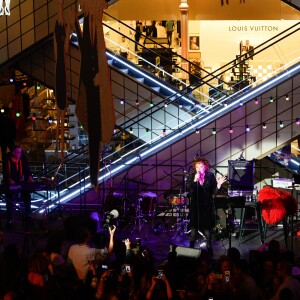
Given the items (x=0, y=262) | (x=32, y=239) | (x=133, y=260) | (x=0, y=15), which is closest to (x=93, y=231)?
(x=32, y=239)

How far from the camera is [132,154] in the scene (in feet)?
→ 58.6

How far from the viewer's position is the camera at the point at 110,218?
14369 millimetres

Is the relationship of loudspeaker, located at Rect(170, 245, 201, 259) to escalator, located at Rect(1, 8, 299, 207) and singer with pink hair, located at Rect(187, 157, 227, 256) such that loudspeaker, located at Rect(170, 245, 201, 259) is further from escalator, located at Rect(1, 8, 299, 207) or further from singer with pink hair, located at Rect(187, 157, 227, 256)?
escalator, located at Rect(1, 8, 299, 207)

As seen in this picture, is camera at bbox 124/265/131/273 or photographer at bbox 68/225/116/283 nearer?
camera at bbox 124/265/131/273

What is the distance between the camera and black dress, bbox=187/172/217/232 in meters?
13.5

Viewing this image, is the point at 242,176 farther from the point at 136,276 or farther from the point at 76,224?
the point at 136,276

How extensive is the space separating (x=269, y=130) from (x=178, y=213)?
2.46 meters

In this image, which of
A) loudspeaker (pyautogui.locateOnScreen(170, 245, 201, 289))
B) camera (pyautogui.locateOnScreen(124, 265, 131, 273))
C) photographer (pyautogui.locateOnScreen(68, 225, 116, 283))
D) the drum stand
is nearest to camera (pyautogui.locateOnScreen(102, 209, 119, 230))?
the drum stand

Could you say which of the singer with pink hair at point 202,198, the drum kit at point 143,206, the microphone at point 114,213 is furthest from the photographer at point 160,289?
the drum kit at point 143,206

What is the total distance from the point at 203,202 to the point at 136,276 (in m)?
3.84

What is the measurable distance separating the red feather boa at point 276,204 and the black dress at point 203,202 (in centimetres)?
99

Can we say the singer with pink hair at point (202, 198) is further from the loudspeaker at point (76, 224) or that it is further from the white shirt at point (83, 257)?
the white shirt at point (83, 257)

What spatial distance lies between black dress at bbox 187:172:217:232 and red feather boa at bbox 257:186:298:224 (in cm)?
99

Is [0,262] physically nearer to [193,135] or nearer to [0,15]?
[193,135]
